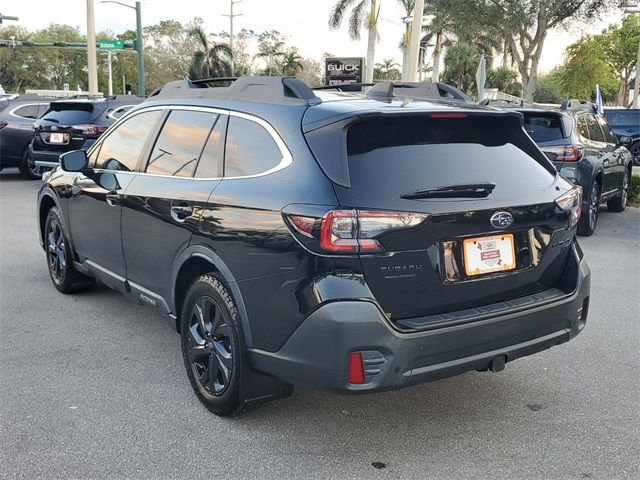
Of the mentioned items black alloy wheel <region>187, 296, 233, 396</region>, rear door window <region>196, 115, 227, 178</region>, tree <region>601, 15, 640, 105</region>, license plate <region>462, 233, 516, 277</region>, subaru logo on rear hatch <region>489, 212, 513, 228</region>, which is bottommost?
black alloy wheel <region>187, 296, 233, 396</region>

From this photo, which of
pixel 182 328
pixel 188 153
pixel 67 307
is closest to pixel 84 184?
pixel 67 307

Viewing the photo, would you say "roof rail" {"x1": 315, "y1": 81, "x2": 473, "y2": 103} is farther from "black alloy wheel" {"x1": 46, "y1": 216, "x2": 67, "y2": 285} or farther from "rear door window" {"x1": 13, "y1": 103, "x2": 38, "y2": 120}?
"rear door window" {"x1": 13, "y1": 103, "x2": 38, "y2": 120}

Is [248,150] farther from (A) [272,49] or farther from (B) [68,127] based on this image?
(A) [272,49]

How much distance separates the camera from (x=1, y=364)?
4.28 metres

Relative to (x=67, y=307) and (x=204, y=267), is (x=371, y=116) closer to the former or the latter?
(x=204, y=267)

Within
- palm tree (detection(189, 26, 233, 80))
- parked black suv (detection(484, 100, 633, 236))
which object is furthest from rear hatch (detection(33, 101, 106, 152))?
palm tree (detection(189, 26, 233, 80))

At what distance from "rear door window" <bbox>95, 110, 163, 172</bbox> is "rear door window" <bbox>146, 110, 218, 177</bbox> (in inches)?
8.1

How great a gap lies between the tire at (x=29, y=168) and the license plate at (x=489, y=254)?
12.8 meters

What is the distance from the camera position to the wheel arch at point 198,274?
322cm

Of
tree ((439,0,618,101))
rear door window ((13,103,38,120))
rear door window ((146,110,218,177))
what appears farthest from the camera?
tree ((439,0,618,101))

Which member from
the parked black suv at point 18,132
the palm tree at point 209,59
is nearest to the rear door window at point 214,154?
the parked black suv at point 18,132

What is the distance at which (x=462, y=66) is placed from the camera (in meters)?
59.9

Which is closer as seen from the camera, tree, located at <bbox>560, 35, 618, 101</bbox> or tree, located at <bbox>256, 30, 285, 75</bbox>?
tree, located at <bbox>560, 35, 618, 101</bbox>

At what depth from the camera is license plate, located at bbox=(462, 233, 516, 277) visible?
311 cm
